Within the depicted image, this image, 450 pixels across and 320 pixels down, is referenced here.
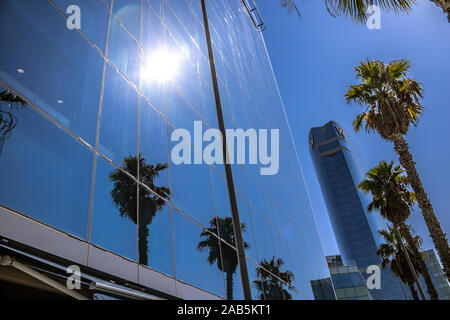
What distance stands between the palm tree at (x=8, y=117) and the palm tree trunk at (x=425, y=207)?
59.4 feet

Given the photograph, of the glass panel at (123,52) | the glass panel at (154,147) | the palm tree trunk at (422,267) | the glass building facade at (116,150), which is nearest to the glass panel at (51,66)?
the glass building facade at (116,150)

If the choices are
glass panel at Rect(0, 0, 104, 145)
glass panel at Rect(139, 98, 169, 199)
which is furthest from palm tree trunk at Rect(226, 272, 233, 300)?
glass panel at Rect(0, 0, 104, 145)

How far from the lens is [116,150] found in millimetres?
8289

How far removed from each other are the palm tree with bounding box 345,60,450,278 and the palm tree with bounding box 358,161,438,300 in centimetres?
618

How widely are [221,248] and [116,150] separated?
525 centimetres

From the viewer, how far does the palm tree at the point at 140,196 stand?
7.87 m

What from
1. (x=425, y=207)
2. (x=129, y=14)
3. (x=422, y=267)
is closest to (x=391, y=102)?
(x=425, y=207)

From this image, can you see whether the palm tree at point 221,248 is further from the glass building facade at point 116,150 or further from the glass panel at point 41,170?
the glass panel at point 41,170

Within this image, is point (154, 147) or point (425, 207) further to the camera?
point (425, 207)

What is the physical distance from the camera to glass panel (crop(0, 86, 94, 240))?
5625 millimetres

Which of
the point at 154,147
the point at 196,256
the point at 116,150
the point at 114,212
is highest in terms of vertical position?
the point at 154,147

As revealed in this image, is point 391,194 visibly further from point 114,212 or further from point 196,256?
point 114,212

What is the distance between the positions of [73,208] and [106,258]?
1164 millimetres
